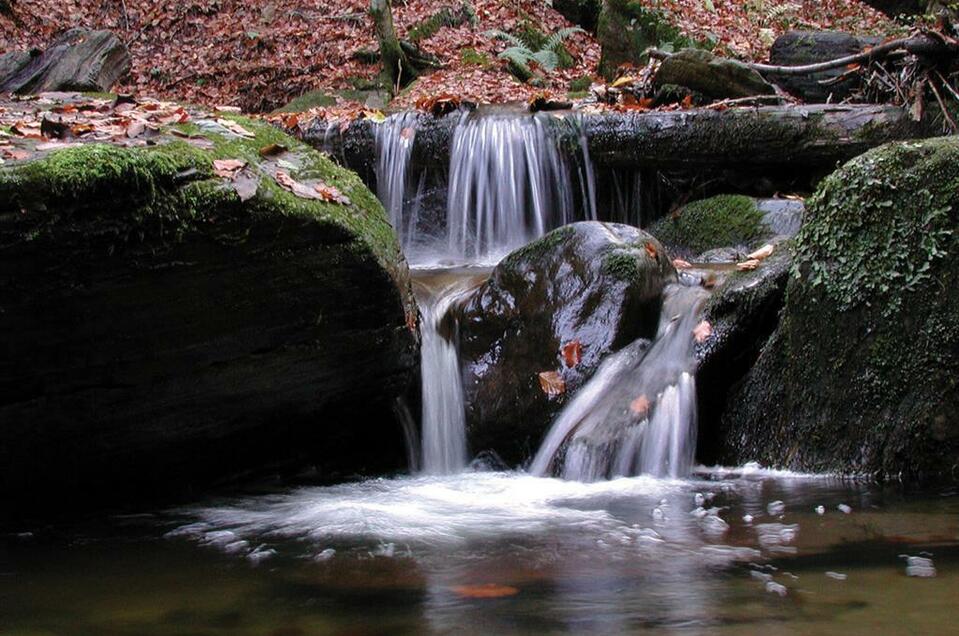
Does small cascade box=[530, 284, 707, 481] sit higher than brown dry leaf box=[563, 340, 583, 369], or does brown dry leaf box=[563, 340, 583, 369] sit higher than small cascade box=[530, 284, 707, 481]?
brown dry leaf box=[563, 340, 583, 369]

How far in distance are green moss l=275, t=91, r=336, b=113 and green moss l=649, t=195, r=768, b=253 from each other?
23.5 feet

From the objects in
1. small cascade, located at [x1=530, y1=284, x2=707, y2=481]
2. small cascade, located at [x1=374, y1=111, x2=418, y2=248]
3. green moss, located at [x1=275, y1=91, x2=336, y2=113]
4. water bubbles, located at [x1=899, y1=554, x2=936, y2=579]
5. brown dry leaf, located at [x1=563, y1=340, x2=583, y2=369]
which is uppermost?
green moss, located at [x1=275, y1=91, x2=336, y2=113]

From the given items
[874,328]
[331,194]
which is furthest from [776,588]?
[331,194]

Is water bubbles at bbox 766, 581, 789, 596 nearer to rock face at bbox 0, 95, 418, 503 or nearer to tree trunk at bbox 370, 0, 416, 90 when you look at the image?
rock face at bbox 0, 95, 418, 503

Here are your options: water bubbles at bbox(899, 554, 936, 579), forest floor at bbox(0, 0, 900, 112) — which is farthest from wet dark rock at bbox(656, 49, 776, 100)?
water bubbles at bbox(899, 554, 936, 579)

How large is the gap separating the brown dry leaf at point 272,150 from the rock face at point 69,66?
5.78 m

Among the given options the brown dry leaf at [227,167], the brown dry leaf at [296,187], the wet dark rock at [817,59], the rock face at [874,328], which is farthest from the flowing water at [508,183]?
the brown dry leaf at [227,167]

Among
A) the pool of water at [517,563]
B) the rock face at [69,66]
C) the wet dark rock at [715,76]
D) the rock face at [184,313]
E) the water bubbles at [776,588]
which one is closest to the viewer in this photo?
the pool of water at [517,563]

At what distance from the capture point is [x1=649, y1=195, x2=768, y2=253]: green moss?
8.29 meters

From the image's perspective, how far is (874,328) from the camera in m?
4.81

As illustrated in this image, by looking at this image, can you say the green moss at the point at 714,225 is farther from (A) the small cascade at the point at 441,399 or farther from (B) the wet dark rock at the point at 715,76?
(A) the small cascade at the point at 441,399

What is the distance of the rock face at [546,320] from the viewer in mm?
5926

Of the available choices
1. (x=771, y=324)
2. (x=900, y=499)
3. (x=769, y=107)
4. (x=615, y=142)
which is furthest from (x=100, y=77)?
(x=900, y=499)

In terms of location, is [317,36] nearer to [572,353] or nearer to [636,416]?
[572,353]
